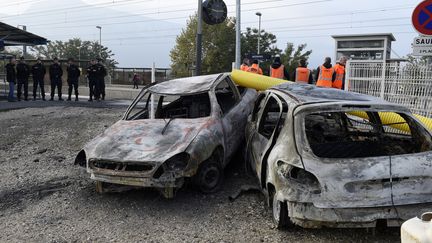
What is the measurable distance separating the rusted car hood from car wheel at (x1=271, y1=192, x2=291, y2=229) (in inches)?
55.3

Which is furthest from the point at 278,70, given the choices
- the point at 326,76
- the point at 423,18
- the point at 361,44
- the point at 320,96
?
the point at 320,96

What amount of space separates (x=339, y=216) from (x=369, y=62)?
6.89 meters

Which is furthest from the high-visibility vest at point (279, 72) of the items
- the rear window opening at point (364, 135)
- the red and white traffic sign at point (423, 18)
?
the rear window opening at point (364, 135)

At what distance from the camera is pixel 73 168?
719 cm

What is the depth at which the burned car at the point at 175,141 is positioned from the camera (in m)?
5.25

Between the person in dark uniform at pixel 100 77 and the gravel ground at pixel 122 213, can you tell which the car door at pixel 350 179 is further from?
the person in dark uniform at pixel 100 77

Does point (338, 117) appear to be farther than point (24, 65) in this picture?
No

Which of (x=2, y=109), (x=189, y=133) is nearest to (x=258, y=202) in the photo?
(x=189, y=133)

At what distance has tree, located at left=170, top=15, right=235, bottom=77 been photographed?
150 ft

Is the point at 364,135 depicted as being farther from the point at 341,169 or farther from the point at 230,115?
the point at 230,115

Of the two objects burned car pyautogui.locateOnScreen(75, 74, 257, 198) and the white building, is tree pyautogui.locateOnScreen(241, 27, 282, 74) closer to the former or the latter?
the white building

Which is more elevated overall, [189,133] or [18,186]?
[189,133]

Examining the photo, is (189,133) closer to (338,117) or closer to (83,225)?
(83,225)

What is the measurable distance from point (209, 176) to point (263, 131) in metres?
0.93
